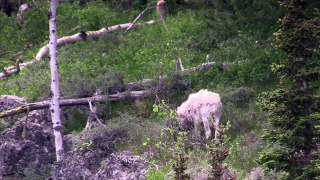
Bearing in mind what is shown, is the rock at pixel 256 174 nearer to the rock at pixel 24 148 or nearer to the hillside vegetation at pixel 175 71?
the hillside vegetation at pixel 175 71

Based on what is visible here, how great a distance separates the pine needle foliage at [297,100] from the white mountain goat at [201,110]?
3544mm

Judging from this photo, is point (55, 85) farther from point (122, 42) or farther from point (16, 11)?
point (16, 11)

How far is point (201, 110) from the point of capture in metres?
13.3

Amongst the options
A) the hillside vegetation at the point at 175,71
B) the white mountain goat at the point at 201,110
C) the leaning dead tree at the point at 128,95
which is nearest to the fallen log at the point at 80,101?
the leaning dead tree at the point at 128,95

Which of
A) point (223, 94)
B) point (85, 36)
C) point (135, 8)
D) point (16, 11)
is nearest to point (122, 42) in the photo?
point (85, 36)

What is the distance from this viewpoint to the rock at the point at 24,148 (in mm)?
13633

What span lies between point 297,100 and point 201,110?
412cm

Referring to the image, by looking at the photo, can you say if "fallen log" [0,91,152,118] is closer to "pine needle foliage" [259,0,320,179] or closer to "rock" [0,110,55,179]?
"rock" [0,110,55,179]

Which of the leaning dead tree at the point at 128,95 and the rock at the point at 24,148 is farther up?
the leaning dead tree at the point at 128,95

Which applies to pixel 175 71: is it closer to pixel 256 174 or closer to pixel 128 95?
pixel 128 95

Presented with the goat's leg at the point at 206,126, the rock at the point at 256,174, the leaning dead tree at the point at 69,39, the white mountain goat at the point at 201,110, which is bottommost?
the rock at the point at 256,174

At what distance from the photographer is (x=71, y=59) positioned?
760 inches

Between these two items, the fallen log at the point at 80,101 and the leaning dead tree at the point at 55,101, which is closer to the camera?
the leaning dead tree at the point at 55,101

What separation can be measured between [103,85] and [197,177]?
4.82m
